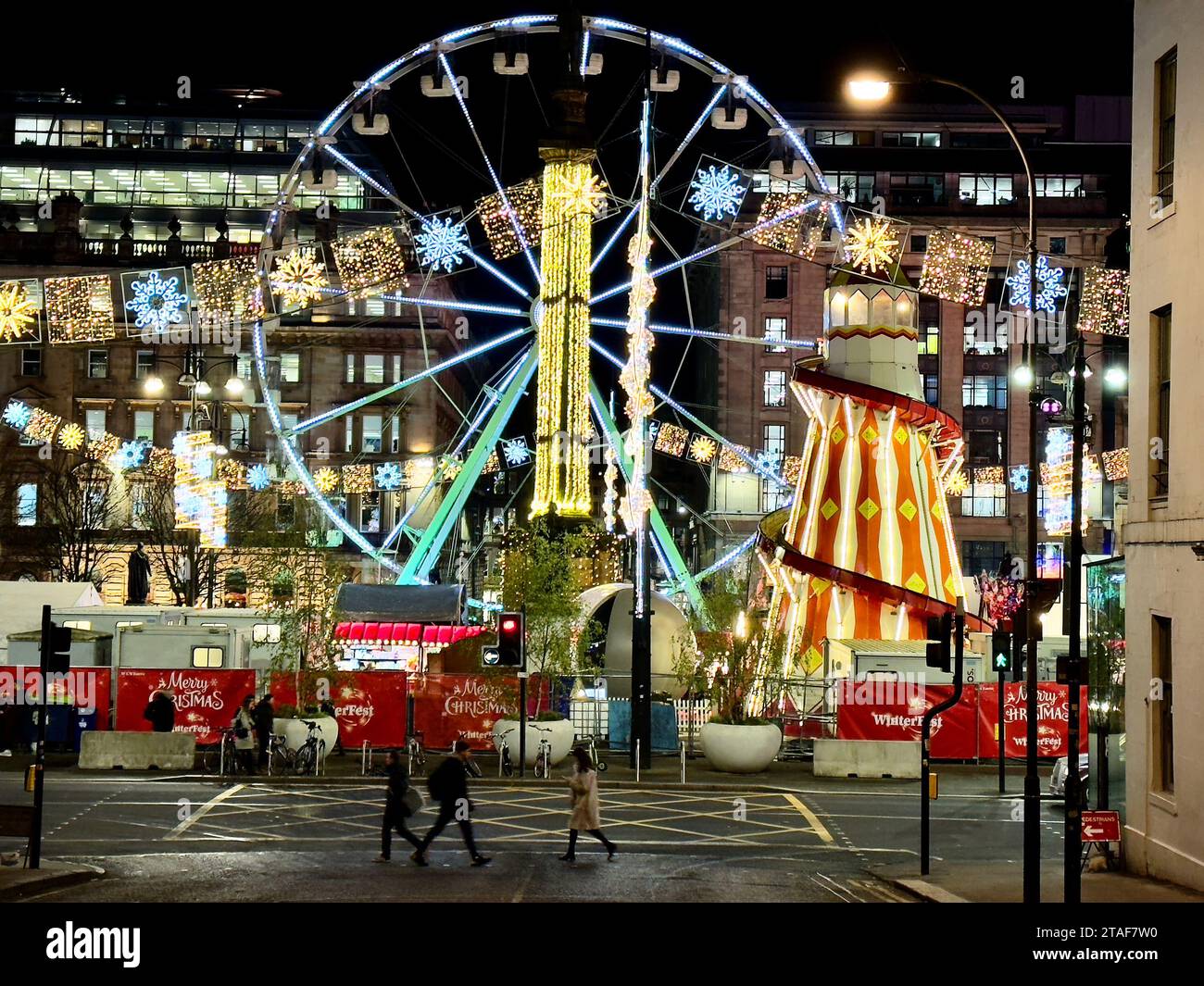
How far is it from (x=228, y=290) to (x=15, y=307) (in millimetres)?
4637

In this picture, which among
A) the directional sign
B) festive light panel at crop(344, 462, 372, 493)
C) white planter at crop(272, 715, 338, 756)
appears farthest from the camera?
festive light panel at crop(344, 462, 372, 493)

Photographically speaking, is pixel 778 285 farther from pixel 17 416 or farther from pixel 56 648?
pixel 56 648

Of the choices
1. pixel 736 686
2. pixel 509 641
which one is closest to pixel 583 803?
Answer: pixel 509 641

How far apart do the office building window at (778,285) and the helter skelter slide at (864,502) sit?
4558cm

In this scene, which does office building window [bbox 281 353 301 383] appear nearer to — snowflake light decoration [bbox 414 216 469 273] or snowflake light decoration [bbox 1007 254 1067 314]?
snowflake light decoration [bbox 414 216 469 273]

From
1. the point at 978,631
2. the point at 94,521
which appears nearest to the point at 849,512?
the point at 978,631

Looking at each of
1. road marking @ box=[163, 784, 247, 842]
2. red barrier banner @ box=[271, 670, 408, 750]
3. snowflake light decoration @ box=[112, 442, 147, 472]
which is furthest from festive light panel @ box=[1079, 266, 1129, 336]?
snowflake light decoration @ box=[112, 442, 147, 472]

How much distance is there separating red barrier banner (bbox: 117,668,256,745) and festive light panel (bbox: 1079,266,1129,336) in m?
19.1

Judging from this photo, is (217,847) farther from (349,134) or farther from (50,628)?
(349,134)

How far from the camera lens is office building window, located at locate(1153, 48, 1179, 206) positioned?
20.9m

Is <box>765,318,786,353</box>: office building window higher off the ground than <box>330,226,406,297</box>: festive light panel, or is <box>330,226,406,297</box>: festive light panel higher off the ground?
<box>765,318,786,353</box>: office building window

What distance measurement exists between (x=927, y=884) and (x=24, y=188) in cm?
9309

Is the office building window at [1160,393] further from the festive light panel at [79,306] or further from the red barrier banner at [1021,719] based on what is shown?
the festive light panel at [79,306]

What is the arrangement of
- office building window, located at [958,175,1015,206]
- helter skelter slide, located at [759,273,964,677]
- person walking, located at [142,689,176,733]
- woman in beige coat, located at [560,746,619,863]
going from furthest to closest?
office building window, located at [958,175,1015,206] → helter skelter slide, located at [759,273,964,677] → person walking, located at [142,689,176,733] → woman in beige coat, located at [560,746,619,863]
